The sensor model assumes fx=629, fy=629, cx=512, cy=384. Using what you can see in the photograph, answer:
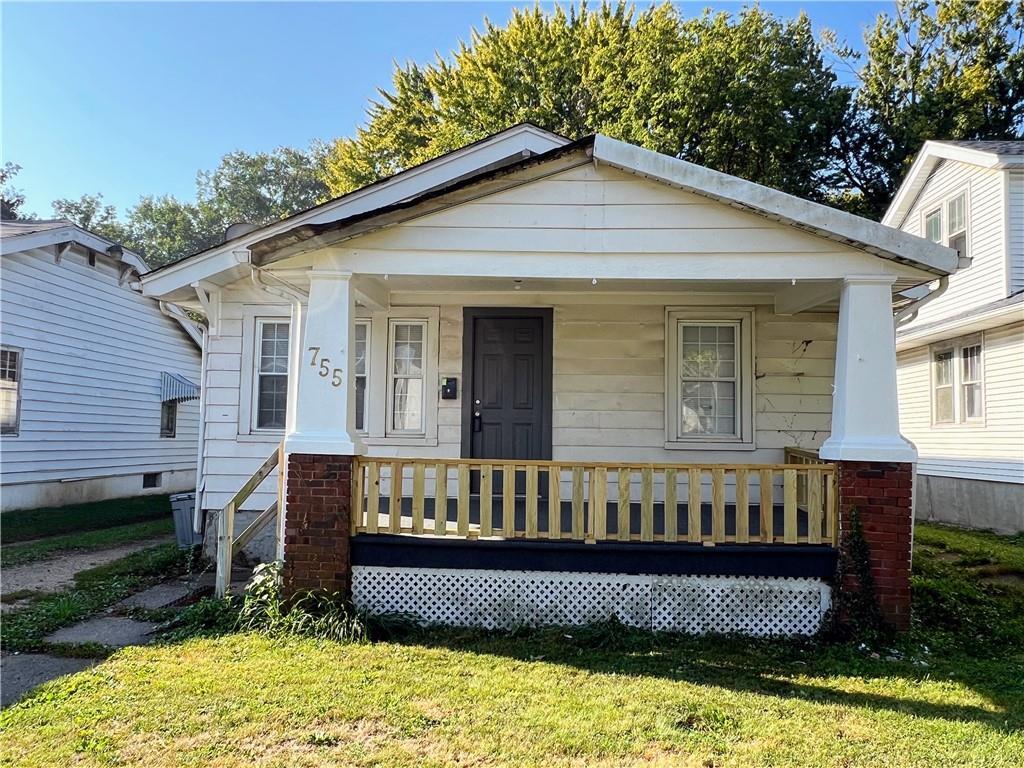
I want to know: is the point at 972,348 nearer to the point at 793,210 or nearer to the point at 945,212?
the point at 945,212

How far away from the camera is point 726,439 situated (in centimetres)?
729

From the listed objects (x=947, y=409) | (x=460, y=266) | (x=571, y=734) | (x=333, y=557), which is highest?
(x=460, y=266)

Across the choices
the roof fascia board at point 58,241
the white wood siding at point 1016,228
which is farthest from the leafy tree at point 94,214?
the white wood siding at point 1016,228

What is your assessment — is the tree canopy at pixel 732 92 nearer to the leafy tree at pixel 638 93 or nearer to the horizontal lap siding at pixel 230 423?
the leafy tree at pixel 638 93

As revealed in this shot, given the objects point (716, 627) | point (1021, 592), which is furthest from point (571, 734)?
point (1021, 592)

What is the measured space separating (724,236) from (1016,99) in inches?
936

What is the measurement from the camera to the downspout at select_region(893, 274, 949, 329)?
533cm

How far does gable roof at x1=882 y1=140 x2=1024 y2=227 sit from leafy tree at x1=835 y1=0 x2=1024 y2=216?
9.95m

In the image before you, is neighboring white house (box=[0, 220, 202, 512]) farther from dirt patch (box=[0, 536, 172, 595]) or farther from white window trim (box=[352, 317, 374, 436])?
dirt patch (box=[0, 536, 172, 595])

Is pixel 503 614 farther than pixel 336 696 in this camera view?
Yes

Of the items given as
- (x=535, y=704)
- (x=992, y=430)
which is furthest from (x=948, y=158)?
(x=535, y=704)

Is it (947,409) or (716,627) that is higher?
(947,409)

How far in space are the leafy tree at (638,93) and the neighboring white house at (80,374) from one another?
13.4 meters

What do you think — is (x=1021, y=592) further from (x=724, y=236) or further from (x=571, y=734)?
(x=571, y=734)
